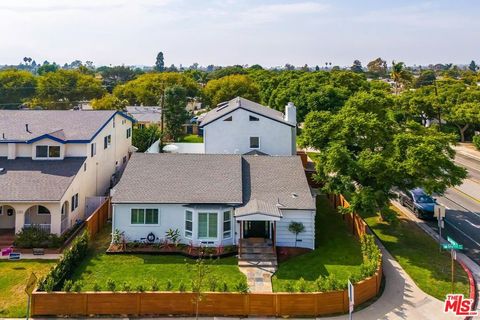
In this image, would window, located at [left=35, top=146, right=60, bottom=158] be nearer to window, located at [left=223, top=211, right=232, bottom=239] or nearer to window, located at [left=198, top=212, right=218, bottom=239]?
window, located at [left=198, top=212, right=218, bottom=239]

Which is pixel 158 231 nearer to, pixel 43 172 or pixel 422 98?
pixel 43 172

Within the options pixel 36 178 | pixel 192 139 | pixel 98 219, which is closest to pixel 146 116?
pixel 192 139

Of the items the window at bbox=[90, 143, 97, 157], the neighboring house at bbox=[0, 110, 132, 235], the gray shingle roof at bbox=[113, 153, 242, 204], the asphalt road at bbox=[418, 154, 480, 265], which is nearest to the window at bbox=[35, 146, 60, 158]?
the neighboring house at bbox=[0, 110, 132, 235]

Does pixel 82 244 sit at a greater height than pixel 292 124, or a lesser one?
lesser

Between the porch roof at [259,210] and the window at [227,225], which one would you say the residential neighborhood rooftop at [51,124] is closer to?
the window at [227,225]

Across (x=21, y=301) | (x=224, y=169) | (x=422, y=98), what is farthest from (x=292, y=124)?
(x=422, y=98)

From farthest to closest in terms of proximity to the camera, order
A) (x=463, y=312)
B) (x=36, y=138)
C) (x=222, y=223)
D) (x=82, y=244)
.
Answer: (x=36, y=138) → (x=222, y=223) → (x=82, y=244) → (x=463, y=312)

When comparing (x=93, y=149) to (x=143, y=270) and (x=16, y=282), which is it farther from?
(x=143, y=270)
